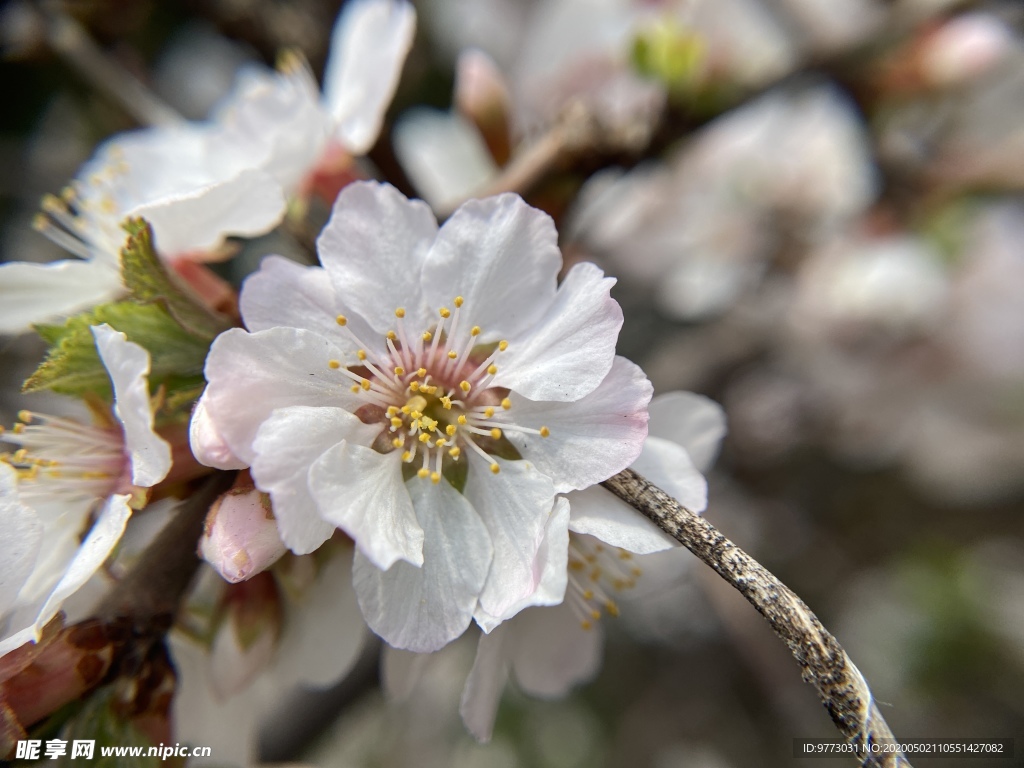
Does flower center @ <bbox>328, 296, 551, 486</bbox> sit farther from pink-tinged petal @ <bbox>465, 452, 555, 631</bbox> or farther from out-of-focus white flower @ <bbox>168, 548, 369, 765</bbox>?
out-of-focus white flower @ <bbox>168, 548, 369, 765</bbox>

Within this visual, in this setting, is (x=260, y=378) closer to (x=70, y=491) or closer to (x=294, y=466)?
(x=294, y=466)

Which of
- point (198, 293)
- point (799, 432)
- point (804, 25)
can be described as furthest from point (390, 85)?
point (799, 432)

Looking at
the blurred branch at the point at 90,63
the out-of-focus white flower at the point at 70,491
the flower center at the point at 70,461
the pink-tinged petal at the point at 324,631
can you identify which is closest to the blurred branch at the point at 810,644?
the pink-tinged petal at the point at 324,631

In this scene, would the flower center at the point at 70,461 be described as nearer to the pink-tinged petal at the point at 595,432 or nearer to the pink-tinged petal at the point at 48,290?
the pink-tinged petal at the point at 48,290

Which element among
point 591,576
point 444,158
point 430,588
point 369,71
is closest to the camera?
point 430,588

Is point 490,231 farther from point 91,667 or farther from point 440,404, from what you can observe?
point 91,667

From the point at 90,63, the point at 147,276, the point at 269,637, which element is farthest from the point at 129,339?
the point at 90,63

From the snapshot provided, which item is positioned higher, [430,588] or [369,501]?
[369,501]
